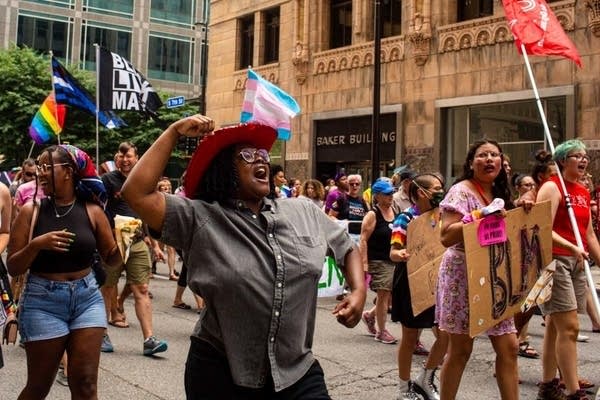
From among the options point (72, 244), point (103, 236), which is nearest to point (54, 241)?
point (72, 244)

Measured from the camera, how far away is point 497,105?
18609 millimetres

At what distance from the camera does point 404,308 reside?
5855mm

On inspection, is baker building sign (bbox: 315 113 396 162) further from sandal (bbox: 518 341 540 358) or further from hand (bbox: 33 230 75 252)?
hand (bbox: 33 230 75 252)

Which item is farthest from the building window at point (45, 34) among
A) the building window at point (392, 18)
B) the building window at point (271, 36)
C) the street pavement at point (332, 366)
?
the street pavement at point (332, 366)

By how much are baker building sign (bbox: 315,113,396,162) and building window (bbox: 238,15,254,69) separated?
5.26 m

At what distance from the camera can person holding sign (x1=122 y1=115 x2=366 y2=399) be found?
2.70 m

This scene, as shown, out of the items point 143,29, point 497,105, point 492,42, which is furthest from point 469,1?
point 143,29

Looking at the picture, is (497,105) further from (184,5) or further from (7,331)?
(184,5)

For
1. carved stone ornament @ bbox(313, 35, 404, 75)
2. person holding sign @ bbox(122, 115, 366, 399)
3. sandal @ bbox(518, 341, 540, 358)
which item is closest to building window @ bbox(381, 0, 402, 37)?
carved stone ornament @ bbox(313, 35, 404, 75)

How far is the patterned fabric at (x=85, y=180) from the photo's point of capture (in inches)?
173

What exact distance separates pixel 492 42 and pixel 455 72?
1.32 m

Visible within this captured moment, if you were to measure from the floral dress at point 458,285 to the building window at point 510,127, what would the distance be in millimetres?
13465

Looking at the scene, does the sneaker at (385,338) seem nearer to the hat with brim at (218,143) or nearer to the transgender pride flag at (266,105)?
the transgender pride flag at (266,105)

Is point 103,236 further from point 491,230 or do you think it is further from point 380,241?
point 380,241
